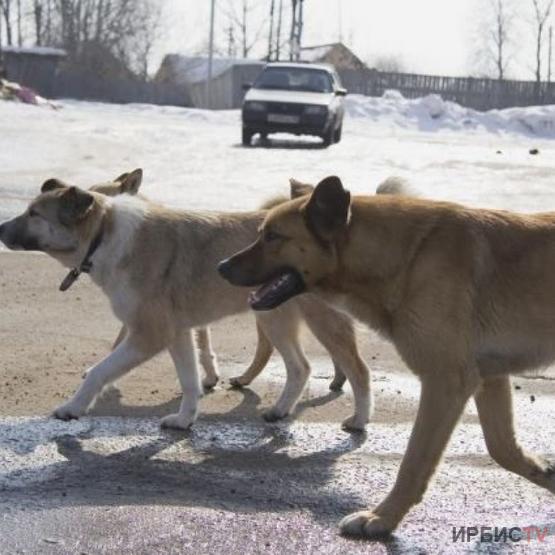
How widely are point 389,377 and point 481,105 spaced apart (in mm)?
48142

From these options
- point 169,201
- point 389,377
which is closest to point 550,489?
point 389,377

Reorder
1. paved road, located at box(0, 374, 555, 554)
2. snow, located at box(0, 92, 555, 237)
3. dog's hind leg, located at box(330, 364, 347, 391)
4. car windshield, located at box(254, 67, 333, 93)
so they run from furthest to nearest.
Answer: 1. car windshield, located at box(254, 67, 333, 93)
2. snow, located at box(0, 92, 555, 237)
3. dog's hind leg, located at box(330, 364, 347, 391)
4. paved road, located at box(0, 374, 555, 554)

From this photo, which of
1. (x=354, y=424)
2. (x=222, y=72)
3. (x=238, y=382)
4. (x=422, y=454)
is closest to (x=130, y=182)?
(x=238, y=382)

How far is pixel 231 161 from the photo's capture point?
22.0m

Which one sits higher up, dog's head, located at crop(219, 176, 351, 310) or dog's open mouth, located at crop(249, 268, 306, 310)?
dog's head, located at crop(219, 176, 351, 310)

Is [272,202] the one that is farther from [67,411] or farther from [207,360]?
[67,411]

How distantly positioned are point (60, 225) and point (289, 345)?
63.9 inches

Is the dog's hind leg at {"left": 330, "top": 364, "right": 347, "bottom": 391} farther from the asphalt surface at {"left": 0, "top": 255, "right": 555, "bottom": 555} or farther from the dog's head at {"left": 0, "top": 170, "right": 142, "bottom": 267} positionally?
the dog's head at {"left": 0, "top": 170, "right": 142, "bottom": 267}

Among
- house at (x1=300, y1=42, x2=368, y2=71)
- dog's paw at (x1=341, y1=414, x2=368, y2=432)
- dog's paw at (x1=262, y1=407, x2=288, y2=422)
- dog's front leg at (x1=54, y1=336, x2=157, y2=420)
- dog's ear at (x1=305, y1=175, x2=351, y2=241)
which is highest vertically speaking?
house at (x1=300, y1=42, x2=368, y2=71)

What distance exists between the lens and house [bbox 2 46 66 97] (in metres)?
48.1

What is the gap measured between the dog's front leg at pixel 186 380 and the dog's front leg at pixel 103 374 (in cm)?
26

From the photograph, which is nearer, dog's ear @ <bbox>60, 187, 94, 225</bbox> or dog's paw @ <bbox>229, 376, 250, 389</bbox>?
dog's ear @ <bbox>60, 187, 94, 225</bbox>

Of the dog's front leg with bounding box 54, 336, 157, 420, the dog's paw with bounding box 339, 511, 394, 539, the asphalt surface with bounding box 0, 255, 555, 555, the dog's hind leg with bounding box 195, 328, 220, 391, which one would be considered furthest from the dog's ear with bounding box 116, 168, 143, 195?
the dog's paw with bounding box 339, 511, 394, 539

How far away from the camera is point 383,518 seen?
479 cm
